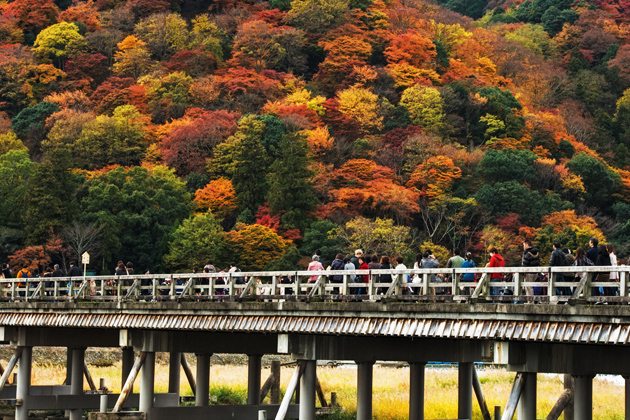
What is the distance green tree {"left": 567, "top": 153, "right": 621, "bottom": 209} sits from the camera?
94062 mm

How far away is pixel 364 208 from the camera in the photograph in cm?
8481

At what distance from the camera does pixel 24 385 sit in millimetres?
36719

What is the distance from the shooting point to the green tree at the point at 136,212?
7731cm

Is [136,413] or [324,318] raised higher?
[324,318]

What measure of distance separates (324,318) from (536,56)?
107670mm

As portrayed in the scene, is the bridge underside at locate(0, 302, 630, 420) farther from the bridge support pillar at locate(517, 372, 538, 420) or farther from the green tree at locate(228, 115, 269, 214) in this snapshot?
the green tree at locate(228, 115, 269, 214)

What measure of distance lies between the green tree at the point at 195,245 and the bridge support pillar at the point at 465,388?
154 ft

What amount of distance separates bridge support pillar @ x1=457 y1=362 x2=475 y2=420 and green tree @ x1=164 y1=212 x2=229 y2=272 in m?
47.1

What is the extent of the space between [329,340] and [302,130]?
68.4m

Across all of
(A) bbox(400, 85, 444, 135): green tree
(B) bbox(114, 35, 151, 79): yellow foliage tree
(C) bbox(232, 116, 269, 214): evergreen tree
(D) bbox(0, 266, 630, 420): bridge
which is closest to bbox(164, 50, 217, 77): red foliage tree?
(B) bbox(114, 35, 151, 79): yellow foliage tree

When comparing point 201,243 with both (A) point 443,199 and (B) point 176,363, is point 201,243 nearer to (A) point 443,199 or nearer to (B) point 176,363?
(A) point 443,199

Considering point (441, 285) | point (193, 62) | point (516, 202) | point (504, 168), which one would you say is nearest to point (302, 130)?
point (504, 168)

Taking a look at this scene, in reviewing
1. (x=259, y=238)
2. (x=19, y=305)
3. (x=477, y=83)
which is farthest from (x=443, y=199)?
(x=19, y=305)

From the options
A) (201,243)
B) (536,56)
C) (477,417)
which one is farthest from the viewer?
(536,56)
